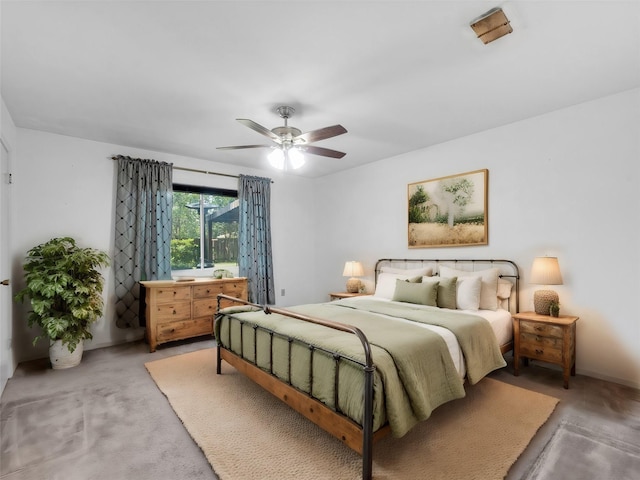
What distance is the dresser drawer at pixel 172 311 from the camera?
393 cm

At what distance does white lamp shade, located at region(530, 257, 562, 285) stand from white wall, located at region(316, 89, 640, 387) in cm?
24

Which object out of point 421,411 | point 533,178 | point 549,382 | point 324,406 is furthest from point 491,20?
point 549,382

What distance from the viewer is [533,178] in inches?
135

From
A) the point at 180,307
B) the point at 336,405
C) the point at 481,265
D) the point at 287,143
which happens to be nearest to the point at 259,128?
the point at 287,143

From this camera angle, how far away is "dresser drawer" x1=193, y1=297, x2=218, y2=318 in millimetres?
4234

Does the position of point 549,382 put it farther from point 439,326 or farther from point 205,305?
point 205,305

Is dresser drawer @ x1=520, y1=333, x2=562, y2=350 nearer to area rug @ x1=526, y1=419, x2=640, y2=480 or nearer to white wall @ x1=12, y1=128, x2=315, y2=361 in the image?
area rug @ x1=526, y1=419, x2=640, y2=480

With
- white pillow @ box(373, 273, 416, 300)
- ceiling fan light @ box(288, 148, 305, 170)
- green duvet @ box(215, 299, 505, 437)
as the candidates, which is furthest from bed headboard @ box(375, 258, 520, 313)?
ceiling fan light @ box(288, 148, 305, 170)

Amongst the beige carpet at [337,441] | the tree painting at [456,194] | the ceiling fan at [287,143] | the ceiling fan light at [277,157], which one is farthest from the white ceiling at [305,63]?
the beige carpet at [337,441]

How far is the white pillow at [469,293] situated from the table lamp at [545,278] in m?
0.51

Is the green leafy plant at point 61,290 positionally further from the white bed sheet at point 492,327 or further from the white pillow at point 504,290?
the white pillow at point 504,290

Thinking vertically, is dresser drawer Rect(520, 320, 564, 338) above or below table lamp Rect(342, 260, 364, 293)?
below

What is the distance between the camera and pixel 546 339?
2.99m

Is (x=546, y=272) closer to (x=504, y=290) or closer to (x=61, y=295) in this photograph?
(x=504, y=290)
